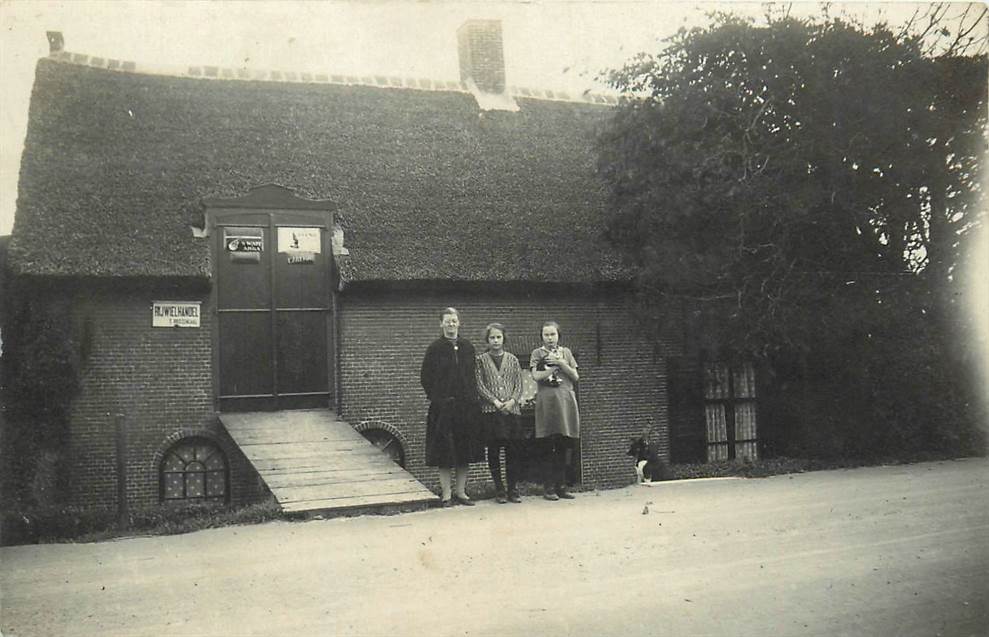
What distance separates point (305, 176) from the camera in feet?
42.7

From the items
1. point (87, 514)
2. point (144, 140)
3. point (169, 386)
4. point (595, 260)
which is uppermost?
point (144, 140)

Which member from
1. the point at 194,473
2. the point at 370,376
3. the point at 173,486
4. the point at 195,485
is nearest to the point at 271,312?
the point at 370,376

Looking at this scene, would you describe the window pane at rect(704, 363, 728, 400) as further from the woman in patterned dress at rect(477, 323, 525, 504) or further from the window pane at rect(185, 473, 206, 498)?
the window pane at rect(185, 473, 206, 498)

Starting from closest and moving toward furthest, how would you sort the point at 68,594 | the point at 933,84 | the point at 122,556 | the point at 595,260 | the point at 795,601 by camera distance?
1. the point at 795,601
2. the point at 68,594
3. the point at 122,556
4. the point at 933,84
5. the point at 595,260

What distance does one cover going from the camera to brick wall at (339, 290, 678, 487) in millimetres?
12602

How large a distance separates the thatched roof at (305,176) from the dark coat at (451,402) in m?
3.68

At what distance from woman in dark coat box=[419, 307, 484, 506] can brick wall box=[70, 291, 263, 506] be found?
3682mm

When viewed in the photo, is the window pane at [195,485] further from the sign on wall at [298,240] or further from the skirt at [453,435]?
the skirt at [453,435]

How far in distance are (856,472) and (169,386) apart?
921 cm

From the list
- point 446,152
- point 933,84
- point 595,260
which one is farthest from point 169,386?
point 933,84

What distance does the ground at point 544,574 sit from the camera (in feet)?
16.3

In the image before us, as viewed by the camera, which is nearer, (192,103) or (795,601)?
(795,601)

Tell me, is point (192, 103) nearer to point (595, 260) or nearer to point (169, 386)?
point (169, 386)

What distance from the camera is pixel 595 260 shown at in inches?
528
